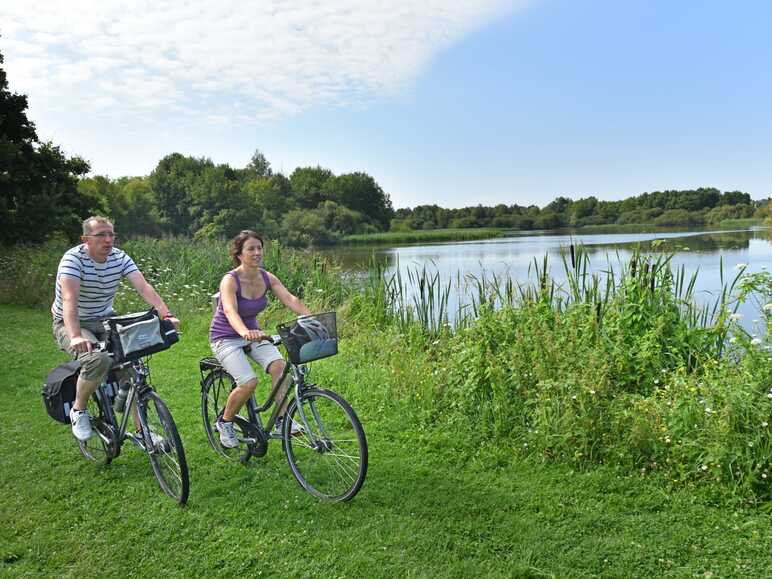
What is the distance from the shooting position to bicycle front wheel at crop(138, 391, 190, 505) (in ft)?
11.9

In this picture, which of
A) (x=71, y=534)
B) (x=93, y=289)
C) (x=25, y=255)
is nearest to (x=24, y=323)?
(x=25, y=255)

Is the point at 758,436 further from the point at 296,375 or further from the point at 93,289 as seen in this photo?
the point at 93,289

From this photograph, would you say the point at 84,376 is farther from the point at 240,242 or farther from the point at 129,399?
the point at 240,242

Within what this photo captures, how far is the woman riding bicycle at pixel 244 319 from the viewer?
12.6 ft

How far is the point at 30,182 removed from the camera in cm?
1973

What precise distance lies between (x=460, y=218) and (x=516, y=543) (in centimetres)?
7801

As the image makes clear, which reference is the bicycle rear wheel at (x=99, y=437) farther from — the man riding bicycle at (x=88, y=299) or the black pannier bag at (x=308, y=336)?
the black pannier bag at (x=308, y=336)

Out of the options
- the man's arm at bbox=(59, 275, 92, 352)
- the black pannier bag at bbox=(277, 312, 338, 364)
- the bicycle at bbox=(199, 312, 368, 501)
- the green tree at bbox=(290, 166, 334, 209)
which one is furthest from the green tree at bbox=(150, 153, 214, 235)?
the black pannier bag at bbox=(277, 312, 338, 364)

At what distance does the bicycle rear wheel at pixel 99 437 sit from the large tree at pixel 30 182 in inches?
605

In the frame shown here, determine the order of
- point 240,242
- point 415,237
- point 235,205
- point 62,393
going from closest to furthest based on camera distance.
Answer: point 240,242
point 62,393
point 415,237
point 235,205

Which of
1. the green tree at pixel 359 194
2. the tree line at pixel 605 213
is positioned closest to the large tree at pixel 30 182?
the tree line at pixel 605 213

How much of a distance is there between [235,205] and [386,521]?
6247cm

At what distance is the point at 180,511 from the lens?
365 cm

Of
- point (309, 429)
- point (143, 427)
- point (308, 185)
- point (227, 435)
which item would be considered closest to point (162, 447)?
point (143, 427)
